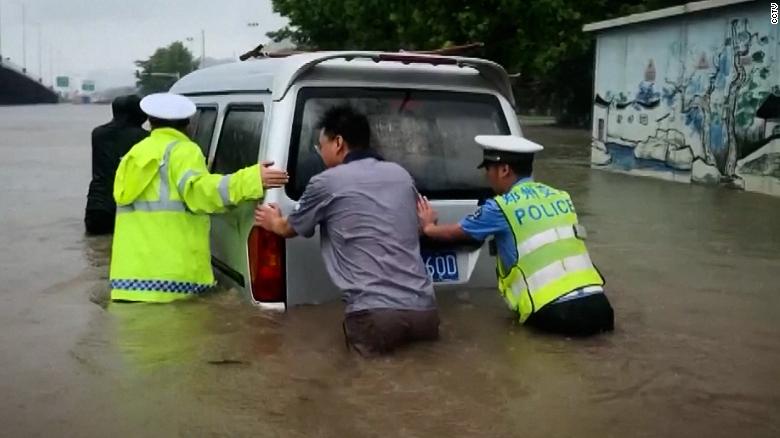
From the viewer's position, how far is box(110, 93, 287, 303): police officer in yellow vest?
236 inches

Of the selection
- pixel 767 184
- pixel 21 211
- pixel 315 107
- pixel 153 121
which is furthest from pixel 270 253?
pixel 767 184

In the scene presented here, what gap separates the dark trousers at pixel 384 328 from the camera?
514 centimetres

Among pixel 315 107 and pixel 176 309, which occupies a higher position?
pixel 315 107

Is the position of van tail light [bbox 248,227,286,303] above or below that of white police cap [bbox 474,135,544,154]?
below

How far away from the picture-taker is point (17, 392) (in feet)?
16.9

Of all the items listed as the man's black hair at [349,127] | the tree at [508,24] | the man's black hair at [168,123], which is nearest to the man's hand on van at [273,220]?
the man's black hair at [349,127]

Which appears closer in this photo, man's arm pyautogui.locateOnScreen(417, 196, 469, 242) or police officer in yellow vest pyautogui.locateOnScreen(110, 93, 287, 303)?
man's arm pyautogui.locateOnScreen(417, 196, 469, 242)

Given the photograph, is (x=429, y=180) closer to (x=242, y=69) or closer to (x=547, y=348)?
(x=547, y=348)

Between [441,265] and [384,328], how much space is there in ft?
2.27

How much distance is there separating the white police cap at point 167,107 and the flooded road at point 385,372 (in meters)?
1.16

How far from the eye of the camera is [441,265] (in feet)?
18.6

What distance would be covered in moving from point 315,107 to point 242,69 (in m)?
1.24

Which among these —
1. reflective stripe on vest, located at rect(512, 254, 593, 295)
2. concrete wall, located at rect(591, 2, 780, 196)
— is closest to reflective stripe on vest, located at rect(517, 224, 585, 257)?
reflective stripe on vest, located at rect(512, 254, 593, 295)

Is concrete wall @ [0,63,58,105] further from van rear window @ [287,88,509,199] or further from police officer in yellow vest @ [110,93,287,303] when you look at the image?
van rear window @ [287,88,509,199]
